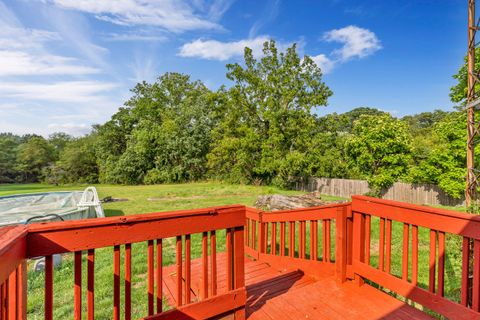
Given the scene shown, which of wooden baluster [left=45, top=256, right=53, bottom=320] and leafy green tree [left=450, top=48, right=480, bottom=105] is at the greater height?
leafy green tree [left=450, top=48, right=480, bottom=105]

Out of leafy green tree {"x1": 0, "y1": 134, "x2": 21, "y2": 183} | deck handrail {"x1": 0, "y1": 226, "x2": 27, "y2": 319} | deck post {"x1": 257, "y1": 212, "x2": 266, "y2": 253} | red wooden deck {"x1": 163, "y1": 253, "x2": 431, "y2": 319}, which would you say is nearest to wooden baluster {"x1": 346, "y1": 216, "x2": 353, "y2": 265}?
red wooden deck {"x1": 163, "y1": 253, "x2": 431, "y2": 319}

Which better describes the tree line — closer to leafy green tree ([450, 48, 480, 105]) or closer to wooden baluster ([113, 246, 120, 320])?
leafy green tree ([450, 48, 480, 105])

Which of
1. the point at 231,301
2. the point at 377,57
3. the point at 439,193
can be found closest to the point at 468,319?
the point at 231,301

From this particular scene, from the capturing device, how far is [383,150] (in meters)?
15.0

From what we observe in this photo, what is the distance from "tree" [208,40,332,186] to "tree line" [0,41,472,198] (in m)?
0.07

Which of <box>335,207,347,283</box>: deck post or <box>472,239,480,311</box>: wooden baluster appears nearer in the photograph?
<box>472,239,480,311</box>: wooden baluster

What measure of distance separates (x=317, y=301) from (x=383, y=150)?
49.6 ft

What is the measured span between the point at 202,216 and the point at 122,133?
28333mm

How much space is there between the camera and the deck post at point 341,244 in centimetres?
254

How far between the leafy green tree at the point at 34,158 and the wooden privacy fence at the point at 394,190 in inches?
1244

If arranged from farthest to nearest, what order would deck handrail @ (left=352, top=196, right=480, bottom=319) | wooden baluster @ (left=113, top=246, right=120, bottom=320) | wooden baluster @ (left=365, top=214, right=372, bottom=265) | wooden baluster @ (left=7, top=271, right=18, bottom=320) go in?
1. wooden baluster @ (left=365, top=214, right=372, bottom=265)
2. deck handrail @ (left=352, top=196, right=480, bottom=319)
3. wooden baluster @ (left=113, top=246, right=120, bottom=320)
4. wooden baluster @ (left=7, top=271, right=18, bottom=320)

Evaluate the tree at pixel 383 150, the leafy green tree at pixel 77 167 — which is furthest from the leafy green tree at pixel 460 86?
the leafy green tree at pixel 77 167

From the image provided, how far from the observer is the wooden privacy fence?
1317cm

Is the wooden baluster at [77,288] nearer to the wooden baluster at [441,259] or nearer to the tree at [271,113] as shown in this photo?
the wooden baluster at [441,259]
